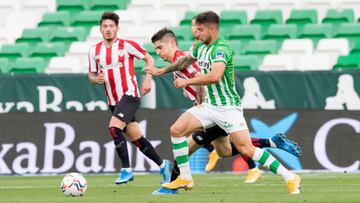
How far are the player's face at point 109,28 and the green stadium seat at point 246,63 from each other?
19.9ft

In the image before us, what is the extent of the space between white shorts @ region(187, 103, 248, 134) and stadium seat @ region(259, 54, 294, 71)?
8.65 metres

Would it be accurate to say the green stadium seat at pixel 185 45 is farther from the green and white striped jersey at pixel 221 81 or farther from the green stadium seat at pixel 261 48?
the green and white striped jersey at pixel 221 81

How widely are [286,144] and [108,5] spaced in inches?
464

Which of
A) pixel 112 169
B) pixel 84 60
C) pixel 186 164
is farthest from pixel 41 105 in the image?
pixel 186 164

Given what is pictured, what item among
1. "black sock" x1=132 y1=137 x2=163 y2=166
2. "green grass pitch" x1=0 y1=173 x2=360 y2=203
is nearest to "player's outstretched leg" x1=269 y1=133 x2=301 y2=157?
"green grass pitch" x1=0 y1=173 x2=360 y2=203

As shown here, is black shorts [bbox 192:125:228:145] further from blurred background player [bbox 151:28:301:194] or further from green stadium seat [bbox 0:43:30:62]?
green stadium seat [bbox 0:43:30:62]

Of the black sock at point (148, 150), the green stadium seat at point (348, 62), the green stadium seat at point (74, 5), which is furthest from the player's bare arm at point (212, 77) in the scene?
the green stadium seat at point (74, 5)

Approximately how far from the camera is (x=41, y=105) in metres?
17.2

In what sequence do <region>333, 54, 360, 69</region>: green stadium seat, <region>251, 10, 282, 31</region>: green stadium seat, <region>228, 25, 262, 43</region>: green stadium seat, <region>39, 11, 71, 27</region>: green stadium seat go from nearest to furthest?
<region>333, 54, 360, 69</region>: green stadium seat
<region>228, 25, 262, 43</region>: green stadium seat
<region>251, 10, 282, 31</region>: green stadium seat
<region>39, 11, 71, 27</region>: green stadium seat

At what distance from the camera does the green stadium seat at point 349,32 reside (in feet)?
66.0

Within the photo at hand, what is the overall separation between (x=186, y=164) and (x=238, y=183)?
2443 mm

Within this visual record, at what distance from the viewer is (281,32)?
20578 millimetres

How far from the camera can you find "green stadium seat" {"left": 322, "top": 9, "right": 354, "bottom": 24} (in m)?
20.9

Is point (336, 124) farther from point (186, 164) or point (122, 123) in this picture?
point (186, 164)
